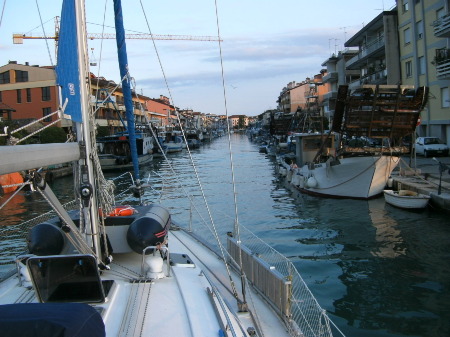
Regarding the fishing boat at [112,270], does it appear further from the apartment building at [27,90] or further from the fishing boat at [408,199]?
the apartment building at [27,90]

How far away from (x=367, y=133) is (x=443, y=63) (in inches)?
467

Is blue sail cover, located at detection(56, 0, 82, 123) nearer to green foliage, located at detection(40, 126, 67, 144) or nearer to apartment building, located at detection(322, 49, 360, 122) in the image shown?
green foliage, located at detection(40, 126, 67, 144)

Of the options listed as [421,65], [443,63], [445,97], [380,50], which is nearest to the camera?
[443,63]

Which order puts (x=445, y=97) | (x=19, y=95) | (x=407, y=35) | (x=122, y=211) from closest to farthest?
(x=122, y=211) → (x=445, y=97) → (x=407, y=35) → (x=19, y=95)

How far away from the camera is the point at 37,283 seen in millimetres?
4723

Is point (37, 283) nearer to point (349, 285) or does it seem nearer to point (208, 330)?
point (208, 330)

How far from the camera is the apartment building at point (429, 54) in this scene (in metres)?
30.0

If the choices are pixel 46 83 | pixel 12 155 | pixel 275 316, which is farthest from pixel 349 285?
pixel 46 83

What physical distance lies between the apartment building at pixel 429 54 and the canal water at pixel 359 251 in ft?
47.8

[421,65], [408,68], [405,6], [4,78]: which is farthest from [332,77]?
[4,78]

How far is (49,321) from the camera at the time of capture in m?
2.75

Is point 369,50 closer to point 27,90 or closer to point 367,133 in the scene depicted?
point 367,133

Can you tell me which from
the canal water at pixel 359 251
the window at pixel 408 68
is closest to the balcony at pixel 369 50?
the window at pixel 408 68

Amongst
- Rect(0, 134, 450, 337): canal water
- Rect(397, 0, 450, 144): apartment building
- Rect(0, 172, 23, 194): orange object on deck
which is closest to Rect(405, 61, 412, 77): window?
Rect(397, 0, 450, 144): apartment building
